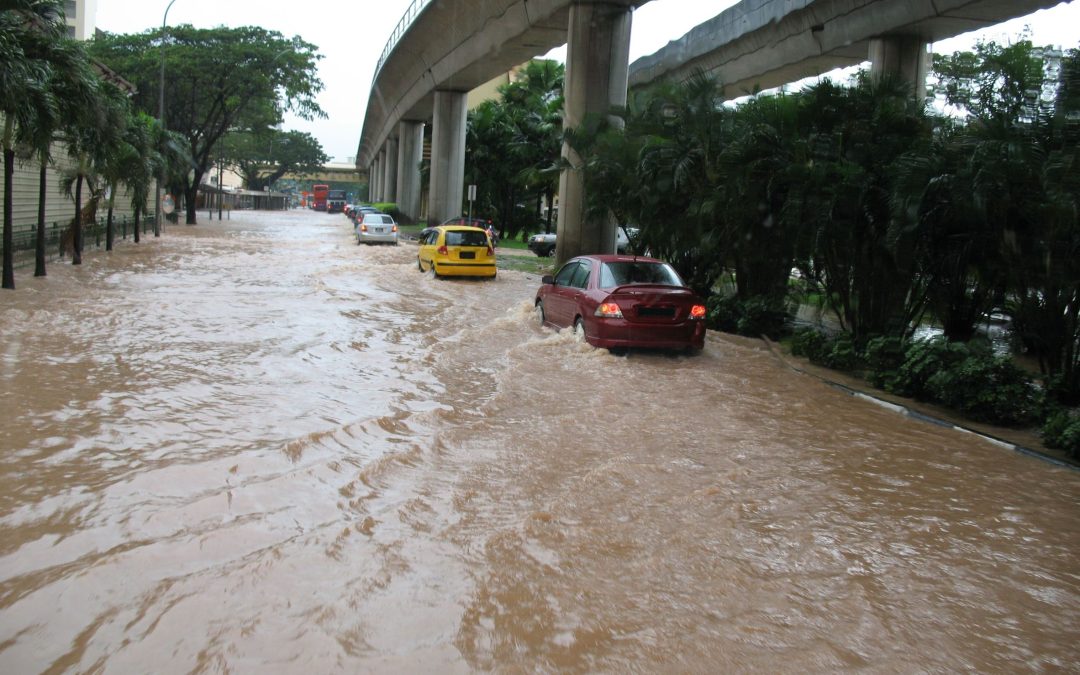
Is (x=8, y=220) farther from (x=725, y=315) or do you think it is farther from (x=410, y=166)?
(x=410, y=166)

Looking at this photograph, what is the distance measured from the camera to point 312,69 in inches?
2071

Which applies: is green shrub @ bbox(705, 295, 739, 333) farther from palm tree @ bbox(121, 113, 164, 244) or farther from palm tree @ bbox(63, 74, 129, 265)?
palm tree @ bbox(121, 113, 164, 244)

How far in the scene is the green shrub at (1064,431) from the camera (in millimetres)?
8148

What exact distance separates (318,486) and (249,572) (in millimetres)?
1598

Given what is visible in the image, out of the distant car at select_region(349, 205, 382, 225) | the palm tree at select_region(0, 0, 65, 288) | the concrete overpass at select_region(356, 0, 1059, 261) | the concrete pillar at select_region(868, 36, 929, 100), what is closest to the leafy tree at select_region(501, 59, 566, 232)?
the concrete overpass at select_region(356, 0, 1059, 261)

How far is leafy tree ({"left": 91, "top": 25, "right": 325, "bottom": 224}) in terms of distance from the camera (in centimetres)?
4756

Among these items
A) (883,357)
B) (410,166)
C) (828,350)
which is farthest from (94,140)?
(410,166)

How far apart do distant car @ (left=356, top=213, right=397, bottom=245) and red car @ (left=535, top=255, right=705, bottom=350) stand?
27.0 metres

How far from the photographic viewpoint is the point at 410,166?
59.3 metres

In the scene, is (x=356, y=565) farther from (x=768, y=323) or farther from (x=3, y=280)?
(x=3, y=280)

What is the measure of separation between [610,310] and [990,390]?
4797mm

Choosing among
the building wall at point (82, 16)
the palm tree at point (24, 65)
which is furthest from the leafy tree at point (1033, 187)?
the building wall at point (82, 16)

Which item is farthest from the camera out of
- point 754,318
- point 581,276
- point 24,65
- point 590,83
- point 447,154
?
point 447,154

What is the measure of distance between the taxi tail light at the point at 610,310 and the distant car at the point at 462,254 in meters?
12.0
